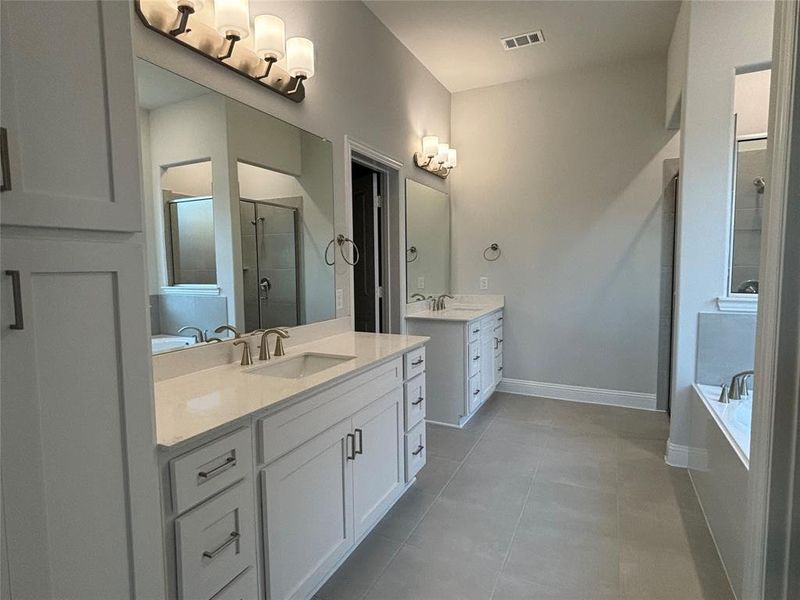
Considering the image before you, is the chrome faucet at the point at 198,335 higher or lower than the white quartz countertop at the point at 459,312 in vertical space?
higher

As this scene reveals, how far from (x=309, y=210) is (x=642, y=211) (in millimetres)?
2790

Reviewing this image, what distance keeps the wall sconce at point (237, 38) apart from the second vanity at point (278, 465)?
1228 millimetres

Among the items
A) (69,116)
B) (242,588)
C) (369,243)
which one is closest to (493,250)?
(369,243)

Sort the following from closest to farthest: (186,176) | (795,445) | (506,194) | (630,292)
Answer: (795,445), (186,176), (630,292), (506,194)

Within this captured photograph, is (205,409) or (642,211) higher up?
(642,211)

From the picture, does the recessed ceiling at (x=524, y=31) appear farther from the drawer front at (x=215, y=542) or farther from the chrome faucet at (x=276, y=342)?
the drawer front at (x=215, y=542)

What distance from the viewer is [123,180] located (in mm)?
919

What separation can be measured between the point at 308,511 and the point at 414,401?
924mm

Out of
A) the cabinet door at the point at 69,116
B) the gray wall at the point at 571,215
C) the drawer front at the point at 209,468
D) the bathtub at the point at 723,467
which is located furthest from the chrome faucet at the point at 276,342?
the gray wall at the point at 571,215

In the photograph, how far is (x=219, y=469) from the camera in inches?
47.3

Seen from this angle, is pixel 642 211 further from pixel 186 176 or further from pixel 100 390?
pixel 100 390

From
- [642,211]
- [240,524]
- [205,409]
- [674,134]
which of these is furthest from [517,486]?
[674,134]

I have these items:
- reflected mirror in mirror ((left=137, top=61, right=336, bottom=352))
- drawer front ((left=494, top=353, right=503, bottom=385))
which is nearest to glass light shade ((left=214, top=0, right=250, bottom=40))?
reflected mirror in mirror ((left=137, top=61, right=336, bottom=352))

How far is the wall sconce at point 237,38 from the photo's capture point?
1557 mm
